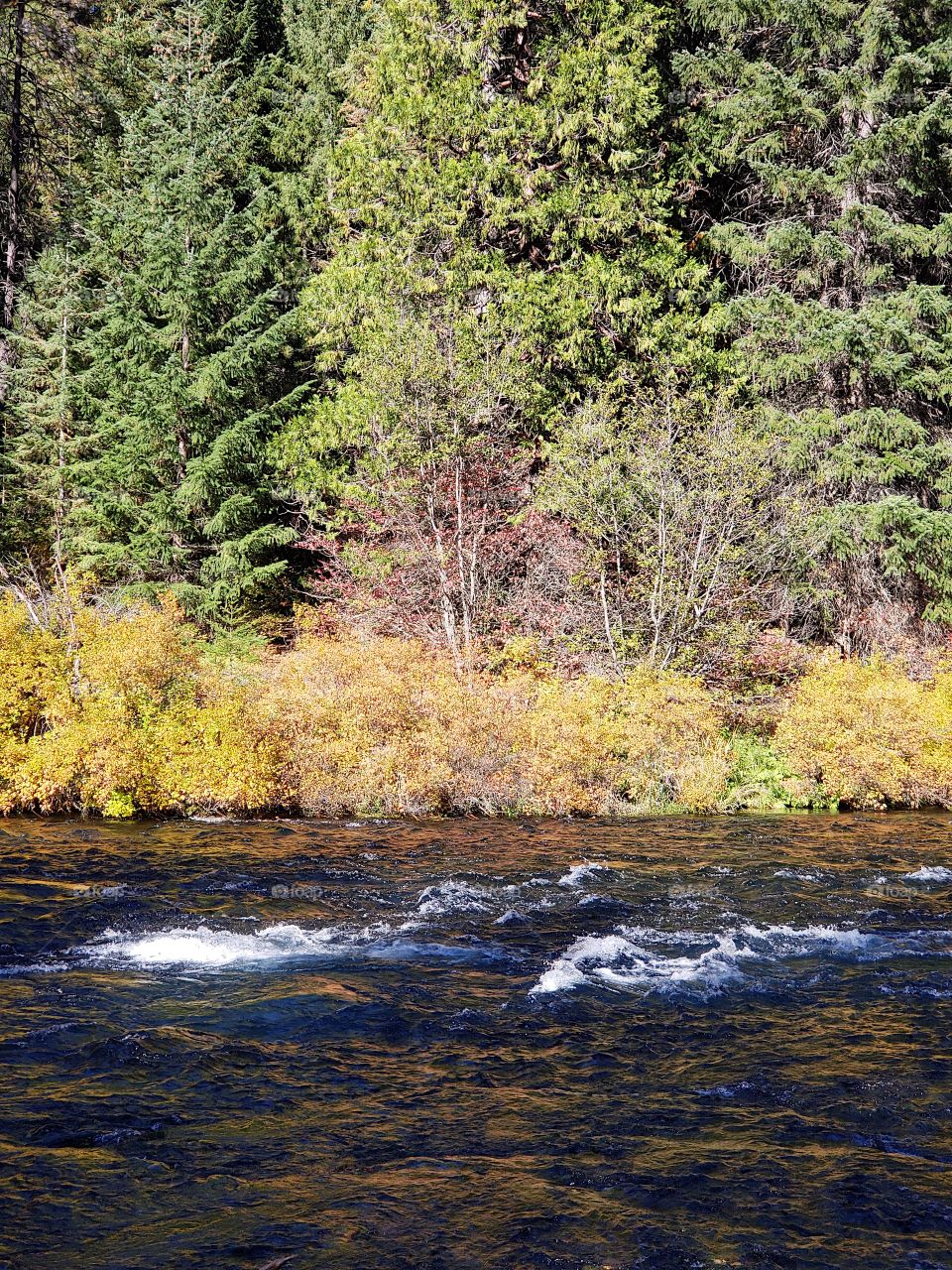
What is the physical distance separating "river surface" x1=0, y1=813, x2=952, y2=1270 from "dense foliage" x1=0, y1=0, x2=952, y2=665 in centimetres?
803

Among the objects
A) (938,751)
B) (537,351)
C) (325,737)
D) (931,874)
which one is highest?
(537,351)

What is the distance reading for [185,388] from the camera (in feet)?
74.2

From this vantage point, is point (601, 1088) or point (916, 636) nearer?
point (601, 1088)

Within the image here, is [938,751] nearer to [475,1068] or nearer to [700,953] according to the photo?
[700,953]

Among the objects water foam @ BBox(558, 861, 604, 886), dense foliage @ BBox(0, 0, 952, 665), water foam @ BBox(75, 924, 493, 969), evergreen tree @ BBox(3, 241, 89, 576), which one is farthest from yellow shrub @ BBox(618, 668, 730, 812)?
evergreen tree @ BBox(3, 241, 89, 576)

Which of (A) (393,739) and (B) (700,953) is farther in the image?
(A) (393,739)

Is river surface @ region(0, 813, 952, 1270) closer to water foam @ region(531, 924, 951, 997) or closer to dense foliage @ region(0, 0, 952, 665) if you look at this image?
water foam @ region(531, 924, 951, 997)

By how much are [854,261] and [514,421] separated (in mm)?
7442

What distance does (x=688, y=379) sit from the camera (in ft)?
72.6

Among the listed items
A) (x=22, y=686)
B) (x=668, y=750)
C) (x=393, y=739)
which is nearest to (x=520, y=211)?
(x=668, y=750)

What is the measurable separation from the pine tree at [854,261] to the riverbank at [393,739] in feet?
18.1

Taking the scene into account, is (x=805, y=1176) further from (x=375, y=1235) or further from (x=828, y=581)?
(x=828, y=581)

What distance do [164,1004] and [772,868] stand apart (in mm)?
6547

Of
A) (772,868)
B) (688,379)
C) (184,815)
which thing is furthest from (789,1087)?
(688,379)
